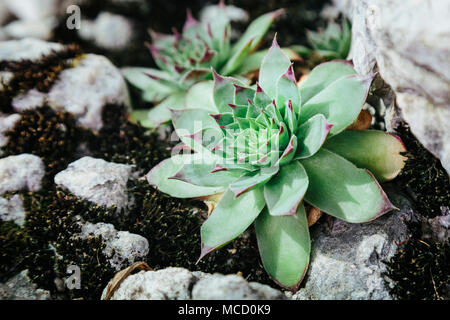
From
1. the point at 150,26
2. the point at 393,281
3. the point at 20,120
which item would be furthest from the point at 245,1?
the point at 393,281

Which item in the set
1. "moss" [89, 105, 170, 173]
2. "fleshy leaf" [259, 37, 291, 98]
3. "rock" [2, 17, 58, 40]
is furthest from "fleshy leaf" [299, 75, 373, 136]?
"rock" [2, 17, 58, 40]

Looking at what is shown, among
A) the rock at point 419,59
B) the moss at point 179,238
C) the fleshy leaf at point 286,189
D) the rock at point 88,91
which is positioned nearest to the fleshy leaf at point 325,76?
the rock at point 419,59

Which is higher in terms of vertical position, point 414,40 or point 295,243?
point 414,40

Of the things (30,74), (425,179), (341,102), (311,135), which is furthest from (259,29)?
(30,74)

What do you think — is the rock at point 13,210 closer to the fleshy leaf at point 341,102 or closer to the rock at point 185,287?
the rock at point 185,287
